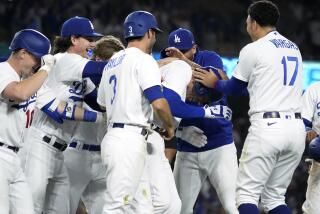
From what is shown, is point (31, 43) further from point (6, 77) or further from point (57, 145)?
point (57, 145)

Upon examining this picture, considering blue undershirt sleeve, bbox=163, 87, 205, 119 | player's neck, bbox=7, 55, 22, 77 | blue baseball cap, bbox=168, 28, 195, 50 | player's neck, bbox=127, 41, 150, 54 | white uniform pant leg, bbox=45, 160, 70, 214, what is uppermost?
blue baseball cap, bbox=168, 28, 195, 50

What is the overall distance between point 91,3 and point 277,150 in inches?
407

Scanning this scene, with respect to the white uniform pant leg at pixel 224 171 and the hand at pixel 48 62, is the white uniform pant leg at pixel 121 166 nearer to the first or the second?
the hand at pixel 48 62

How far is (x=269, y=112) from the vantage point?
21.4 ft

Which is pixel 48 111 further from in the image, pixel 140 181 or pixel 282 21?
pixel 282 21

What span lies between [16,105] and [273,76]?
7.38 feet

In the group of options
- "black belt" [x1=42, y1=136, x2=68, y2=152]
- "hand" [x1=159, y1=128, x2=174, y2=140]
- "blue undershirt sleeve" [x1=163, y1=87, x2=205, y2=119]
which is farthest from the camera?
"black belt" [x1=42, y1=136, x2=68, y2=152]

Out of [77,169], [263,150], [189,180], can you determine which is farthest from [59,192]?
[263,150]

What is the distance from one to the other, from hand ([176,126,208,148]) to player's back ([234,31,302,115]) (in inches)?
36.8

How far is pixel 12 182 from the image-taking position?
6.46 meters

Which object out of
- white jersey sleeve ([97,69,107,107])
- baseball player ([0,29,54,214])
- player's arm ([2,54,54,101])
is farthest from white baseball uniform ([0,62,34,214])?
white jersey sleeve ([97,69,107,107])

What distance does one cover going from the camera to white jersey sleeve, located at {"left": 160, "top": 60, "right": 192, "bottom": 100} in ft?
22.0

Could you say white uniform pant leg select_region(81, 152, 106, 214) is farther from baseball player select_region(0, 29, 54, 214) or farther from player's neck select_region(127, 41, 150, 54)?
player's neck select_region(127, 41, 150, 54)

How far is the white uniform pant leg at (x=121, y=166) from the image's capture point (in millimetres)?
6043
